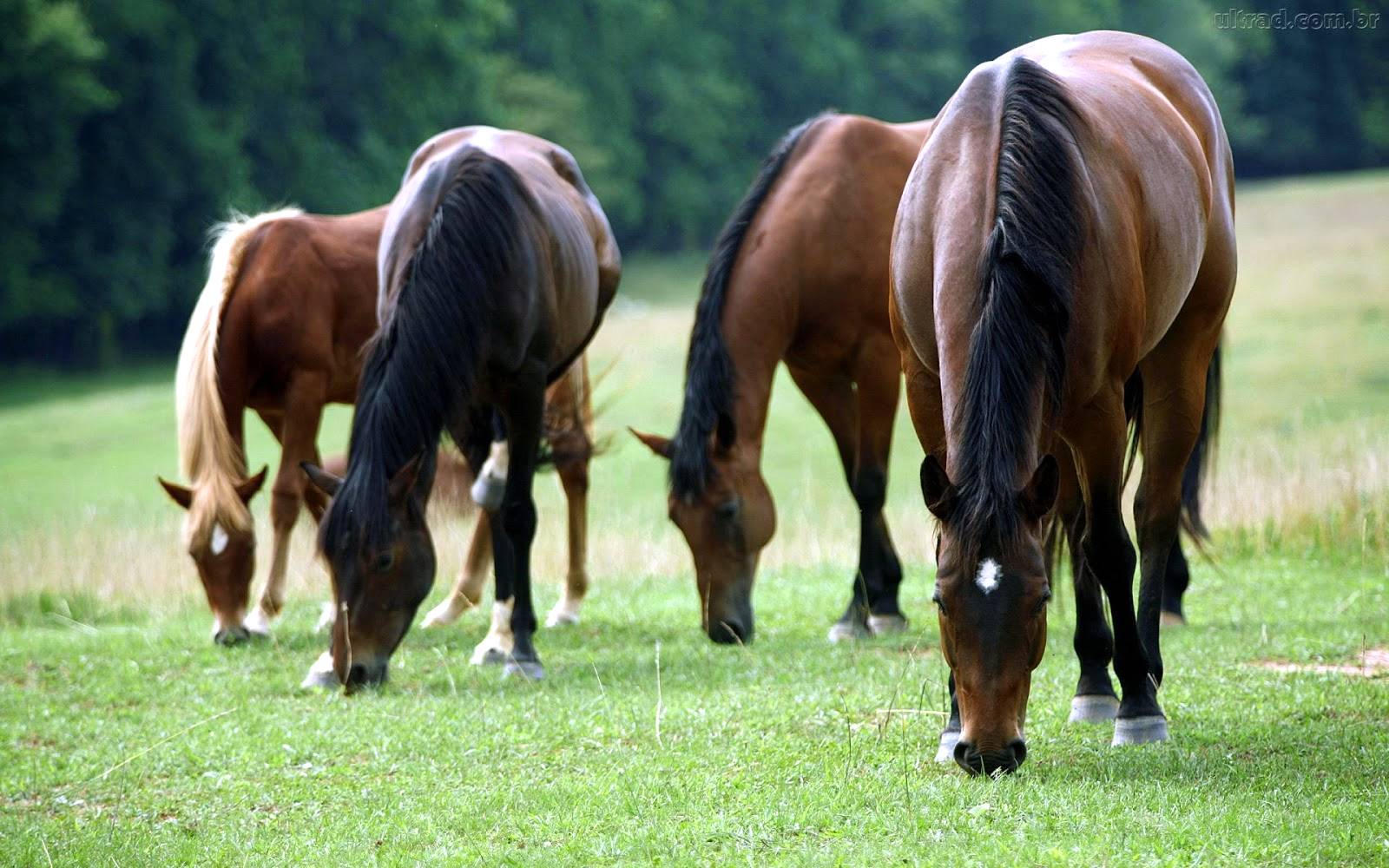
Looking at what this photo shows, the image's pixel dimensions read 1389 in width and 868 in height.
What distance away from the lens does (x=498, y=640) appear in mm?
7402

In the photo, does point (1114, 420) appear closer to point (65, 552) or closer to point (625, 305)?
point (65, 552)

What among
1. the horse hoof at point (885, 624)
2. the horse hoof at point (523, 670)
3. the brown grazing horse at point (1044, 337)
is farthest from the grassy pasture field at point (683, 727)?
the brown grazing horse at point (1044, 337)

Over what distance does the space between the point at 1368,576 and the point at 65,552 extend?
30.9ft

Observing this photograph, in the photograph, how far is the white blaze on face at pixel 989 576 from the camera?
4.08 metres

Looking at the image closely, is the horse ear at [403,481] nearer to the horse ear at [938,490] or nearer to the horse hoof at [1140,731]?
the horse ear at [938,490]

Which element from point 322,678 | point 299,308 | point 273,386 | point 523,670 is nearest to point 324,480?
point 322,678

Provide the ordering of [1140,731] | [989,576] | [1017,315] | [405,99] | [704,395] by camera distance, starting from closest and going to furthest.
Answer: [989,576] → [1017,315] → [1140,731] → [704,395] → [405,99]

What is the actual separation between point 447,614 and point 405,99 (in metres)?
37.7

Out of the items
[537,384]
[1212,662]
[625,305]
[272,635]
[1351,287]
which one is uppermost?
[537,384]

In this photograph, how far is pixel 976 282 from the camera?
4.54 metres

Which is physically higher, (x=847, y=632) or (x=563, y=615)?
(x=847, y=632)

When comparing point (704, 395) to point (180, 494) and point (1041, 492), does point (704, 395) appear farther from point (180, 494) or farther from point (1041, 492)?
point (1041, 492)

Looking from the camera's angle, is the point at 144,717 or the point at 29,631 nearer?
the point at 144,717

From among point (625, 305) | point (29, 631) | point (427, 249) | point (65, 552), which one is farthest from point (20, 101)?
point (427, 249)
